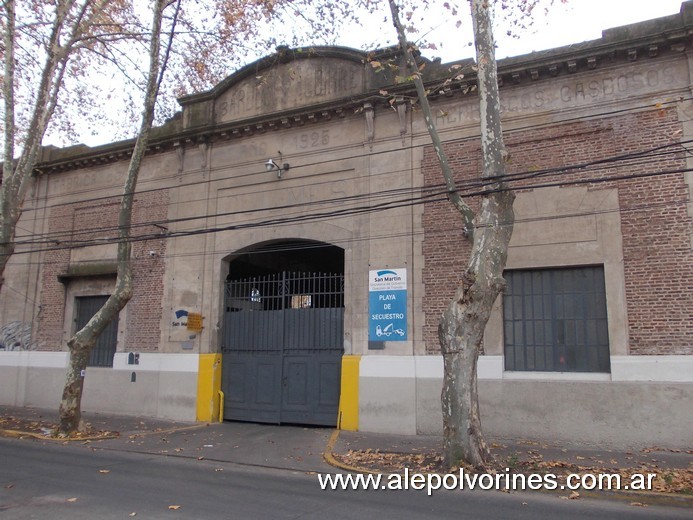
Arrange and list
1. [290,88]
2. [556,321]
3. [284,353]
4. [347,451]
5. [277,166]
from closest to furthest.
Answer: [347,451], [556,321], [284,353], [277,166], [290,88]

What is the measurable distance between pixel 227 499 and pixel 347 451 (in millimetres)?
3578

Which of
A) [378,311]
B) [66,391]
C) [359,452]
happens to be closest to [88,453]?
[66,391]

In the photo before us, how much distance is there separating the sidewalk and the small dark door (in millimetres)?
2969

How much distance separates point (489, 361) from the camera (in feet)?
36.7

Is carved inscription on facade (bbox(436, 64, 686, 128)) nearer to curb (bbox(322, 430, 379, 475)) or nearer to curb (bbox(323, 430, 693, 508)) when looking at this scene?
curb (bbox(322, 430, 379, 475))

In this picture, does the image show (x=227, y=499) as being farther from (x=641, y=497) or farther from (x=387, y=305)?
(x=387, y=305)

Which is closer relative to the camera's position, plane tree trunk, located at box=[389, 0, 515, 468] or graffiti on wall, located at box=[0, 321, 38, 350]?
plane tree trunk, located at box=[389, 0, 515, 468]

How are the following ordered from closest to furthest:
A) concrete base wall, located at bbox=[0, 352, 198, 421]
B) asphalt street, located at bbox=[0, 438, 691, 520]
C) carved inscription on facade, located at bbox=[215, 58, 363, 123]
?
asphalt street, located at bbox=[0, 438, 691, 520]
carved inscription on facade, located at bbox=[215, 58, 363, 123]
concrete base wall, located at bbox=[0, 352, 198, 421]

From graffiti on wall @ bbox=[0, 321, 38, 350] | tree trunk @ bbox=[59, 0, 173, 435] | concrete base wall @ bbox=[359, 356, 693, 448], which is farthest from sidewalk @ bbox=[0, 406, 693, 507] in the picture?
graffiti on wall @ bbox=[0, 321, 38, 350]

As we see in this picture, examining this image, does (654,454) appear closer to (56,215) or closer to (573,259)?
(573,259)

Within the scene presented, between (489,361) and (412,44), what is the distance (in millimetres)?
6286

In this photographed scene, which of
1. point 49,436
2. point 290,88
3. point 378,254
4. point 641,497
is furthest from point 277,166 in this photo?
point 641,497

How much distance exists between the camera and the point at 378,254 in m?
12.6

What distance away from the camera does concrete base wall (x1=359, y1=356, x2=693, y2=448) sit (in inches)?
381
